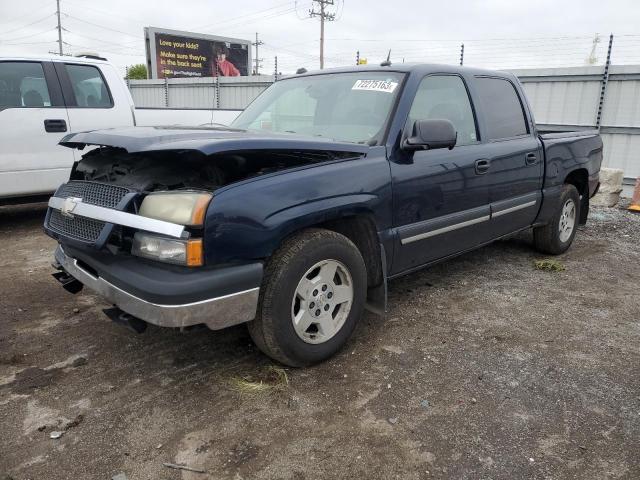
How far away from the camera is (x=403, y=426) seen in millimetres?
2514

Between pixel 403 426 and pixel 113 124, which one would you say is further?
pixel 113 124

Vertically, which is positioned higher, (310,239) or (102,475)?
(310,239)

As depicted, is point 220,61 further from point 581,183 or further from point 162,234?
point 162,234

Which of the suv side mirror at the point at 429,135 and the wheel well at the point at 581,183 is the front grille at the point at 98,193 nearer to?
the suv side mirror at the point at 429,135

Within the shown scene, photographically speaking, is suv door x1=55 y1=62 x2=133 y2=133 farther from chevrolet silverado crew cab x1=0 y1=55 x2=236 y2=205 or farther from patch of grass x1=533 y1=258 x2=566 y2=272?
patch of grass x1=533 y1=258 x2=566 y2=272

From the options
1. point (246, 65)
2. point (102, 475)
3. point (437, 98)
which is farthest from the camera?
point (246, 65)

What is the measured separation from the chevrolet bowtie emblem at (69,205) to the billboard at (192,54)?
2851 cm

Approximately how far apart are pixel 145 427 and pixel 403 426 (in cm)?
125

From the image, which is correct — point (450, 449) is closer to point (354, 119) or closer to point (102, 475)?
point (102, 475)

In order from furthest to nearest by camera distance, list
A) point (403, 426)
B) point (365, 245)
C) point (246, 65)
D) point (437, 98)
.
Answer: point (246, 65)
point (437, 98)
point (365, 245)
point (403, 426)

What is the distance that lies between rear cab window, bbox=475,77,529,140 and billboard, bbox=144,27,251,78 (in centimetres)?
2753

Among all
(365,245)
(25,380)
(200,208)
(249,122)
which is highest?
(249,122)

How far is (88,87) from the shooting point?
6348 millimetres

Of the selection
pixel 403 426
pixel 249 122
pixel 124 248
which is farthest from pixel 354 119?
pixel 403 426
